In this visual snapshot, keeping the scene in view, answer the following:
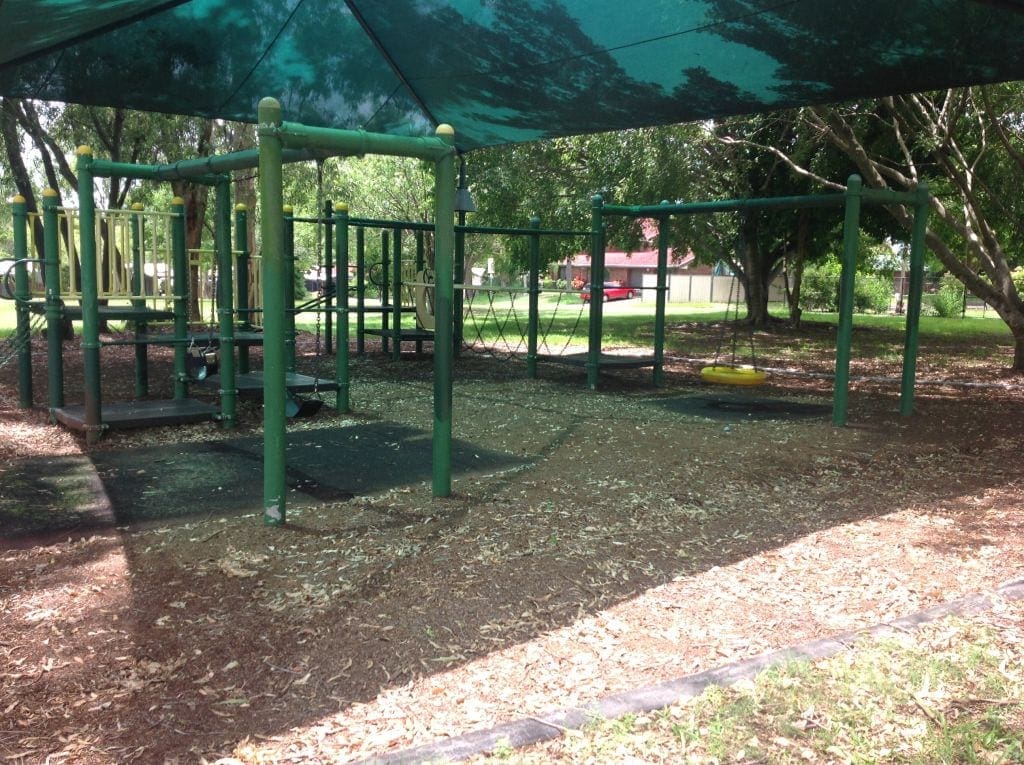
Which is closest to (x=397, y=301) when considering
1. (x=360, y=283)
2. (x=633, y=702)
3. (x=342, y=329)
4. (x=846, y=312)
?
(x=360, y=283)

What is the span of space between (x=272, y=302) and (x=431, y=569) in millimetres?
1399

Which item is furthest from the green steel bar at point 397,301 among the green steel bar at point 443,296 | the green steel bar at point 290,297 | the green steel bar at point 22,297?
the green steel bar at point 443,296

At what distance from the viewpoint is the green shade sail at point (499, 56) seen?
5852mm

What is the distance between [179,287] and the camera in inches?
276

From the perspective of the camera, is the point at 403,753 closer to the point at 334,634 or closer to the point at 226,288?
the point at 334,634

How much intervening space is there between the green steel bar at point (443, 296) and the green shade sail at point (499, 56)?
2.42m

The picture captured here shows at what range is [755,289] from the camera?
20.9 meters

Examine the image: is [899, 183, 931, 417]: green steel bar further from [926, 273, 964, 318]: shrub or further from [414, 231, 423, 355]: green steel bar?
[926, 273, 964, 318]: shrub

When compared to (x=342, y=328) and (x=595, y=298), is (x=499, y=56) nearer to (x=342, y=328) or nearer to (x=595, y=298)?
(x=342, y=328)

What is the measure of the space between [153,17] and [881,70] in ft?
18.4

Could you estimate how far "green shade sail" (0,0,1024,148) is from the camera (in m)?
5.85

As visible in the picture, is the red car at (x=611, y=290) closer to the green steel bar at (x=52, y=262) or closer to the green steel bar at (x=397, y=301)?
the green steel bar at (x=397, y=301)

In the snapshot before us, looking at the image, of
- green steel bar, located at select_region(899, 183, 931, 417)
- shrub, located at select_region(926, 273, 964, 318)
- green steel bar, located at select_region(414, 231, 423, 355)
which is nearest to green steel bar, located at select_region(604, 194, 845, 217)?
green steel bar, located at select_region(899, 183, 931, 417)

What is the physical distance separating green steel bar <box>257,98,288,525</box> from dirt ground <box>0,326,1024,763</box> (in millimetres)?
251
